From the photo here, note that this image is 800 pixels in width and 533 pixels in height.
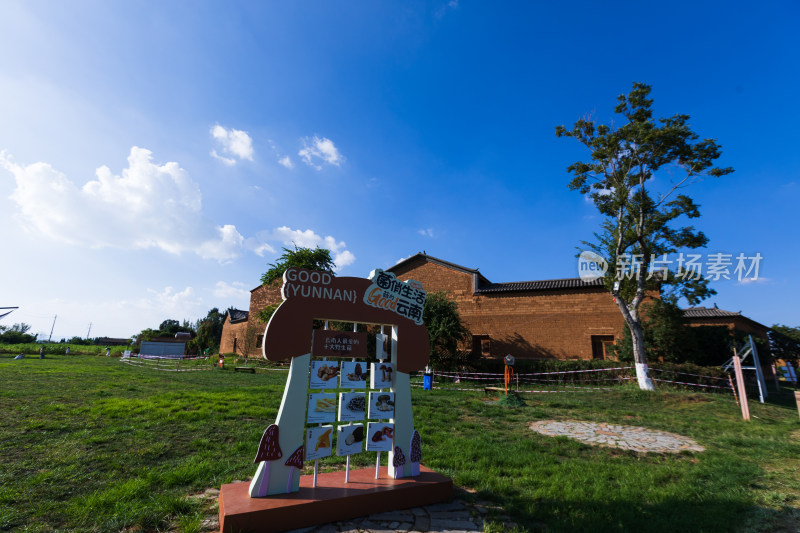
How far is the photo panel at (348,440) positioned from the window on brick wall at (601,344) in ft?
61.0

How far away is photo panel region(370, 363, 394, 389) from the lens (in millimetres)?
4164

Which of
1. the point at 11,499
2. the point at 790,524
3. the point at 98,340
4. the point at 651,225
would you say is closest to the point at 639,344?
the point at 651,225

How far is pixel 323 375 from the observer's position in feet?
12.7

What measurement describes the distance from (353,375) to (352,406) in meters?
0.35

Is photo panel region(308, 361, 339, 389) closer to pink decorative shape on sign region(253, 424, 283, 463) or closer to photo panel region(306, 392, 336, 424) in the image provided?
photo panel region(306, 392, 336, 424)

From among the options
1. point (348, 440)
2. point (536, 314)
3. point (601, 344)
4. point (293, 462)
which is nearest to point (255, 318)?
point (536, 314)

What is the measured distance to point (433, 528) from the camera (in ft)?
10.8

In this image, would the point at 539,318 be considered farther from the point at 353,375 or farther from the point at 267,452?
the point at 267,452

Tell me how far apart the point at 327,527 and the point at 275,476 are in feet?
2.27

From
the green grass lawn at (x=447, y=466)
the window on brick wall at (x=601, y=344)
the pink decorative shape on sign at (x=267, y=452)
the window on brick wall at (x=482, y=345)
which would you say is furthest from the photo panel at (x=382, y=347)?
the window on brick wall at (x=482, y=345)

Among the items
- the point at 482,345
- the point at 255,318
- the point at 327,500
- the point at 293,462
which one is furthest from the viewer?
the point at 255,318

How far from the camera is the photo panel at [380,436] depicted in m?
4.08

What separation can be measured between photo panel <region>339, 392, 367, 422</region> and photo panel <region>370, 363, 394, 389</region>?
202 mm

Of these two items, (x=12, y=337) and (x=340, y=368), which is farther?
(x=12, y=337)
